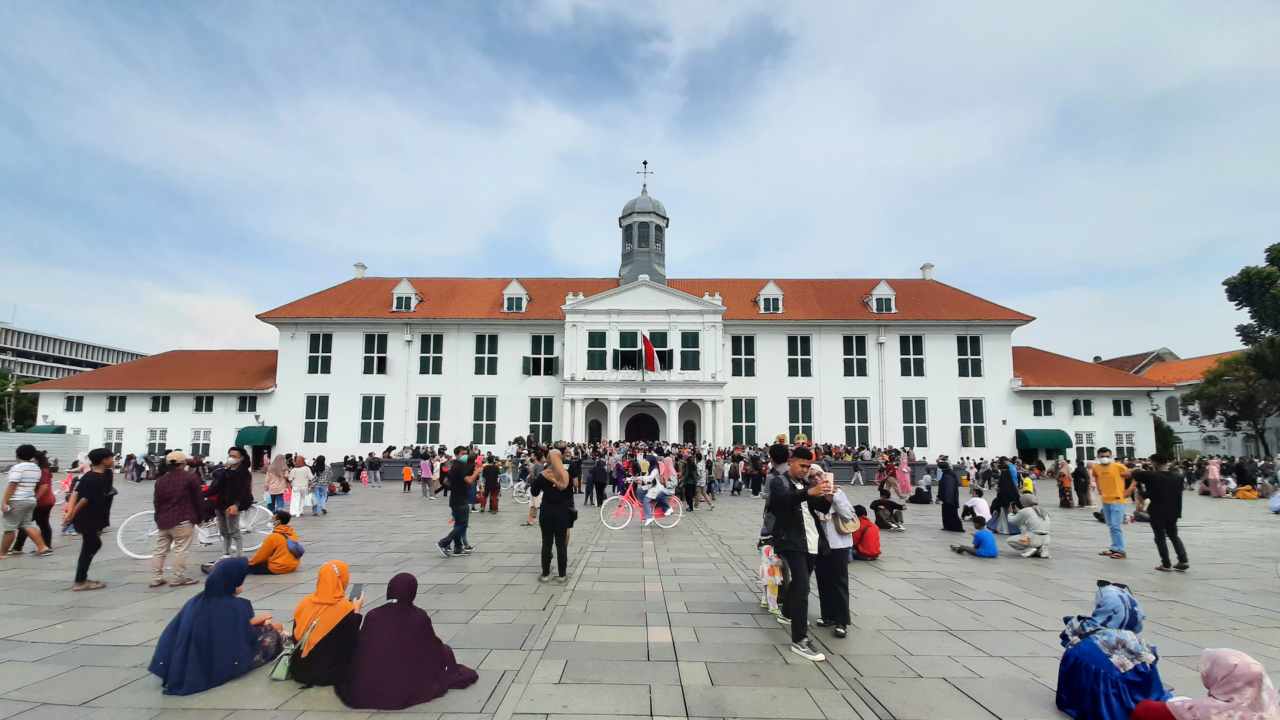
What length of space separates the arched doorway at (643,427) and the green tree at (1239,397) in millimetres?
38824

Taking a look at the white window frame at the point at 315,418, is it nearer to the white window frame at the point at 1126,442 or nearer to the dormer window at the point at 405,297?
the dormer window at the point at 405,297

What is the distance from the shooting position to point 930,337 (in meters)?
34.1

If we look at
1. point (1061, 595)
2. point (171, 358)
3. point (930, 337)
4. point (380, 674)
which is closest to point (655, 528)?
point (1061, 595)

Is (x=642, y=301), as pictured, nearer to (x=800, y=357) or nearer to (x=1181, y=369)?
(x=800, y=357)

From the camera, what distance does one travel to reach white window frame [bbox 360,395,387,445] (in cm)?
3403

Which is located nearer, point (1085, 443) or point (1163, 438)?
point (1085, 443)

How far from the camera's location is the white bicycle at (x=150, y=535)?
9.77 meters

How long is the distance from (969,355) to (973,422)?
12.3 feet

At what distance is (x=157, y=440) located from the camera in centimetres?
3400

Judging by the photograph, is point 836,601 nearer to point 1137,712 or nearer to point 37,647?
point 1137,712

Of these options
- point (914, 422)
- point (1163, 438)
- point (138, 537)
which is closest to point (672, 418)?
point (914, 422)

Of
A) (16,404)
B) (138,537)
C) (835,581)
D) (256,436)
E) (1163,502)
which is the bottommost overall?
(138,537)

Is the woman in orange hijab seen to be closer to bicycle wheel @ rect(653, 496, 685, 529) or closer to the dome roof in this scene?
bicycle wheel @ rect(653, 496, 685, 529)

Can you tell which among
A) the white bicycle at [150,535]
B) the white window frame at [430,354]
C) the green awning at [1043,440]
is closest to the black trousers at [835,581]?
the white bicycle at [150,535]
